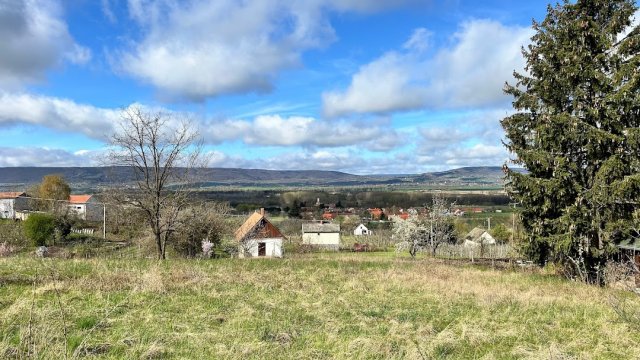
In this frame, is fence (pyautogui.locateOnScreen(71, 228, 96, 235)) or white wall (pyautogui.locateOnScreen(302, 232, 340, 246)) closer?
fence (pyautogui.locateOnScreen(71, 228, 96, 235))

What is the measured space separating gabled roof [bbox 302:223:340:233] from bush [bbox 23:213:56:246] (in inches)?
1488

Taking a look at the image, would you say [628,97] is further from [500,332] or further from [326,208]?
[326,208]

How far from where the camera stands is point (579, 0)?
639 inches

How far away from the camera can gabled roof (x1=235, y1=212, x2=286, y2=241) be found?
39.2 metres

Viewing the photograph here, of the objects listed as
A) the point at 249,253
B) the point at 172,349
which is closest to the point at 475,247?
the point at 249,253

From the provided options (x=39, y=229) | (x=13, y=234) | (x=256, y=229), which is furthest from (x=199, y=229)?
(x=13, y=234)

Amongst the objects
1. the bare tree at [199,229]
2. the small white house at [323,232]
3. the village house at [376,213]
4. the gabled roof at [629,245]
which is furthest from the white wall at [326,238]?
the gabled roof at [629,245]

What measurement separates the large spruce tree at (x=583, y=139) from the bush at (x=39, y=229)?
1353 inches

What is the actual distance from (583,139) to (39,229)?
37098 mm

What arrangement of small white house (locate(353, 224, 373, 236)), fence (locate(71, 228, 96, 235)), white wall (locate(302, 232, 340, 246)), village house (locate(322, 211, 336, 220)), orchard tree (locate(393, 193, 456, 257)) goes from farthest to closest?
village house (locate(322, 211, 336, 220)) → small white house (locate(353, 224, 373, 236)) → white wall (locate(302, 232, 340, 246)) → fence (locate(71, 228, 96, 235)) → orchard tree (locate(393, 193, 456, 257))

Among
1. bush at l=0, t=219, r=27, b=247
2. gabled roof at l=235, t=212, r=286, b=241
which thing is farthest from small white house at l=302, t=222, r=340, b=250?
bush at l=0, t=219, r=27, b=247

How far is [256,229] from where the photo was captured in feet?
138

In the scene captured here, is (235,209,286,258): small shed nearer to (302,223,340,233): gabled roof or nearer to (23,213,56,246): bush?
(23,213,56,246): bush

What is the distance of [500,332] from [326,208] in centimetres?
9116
